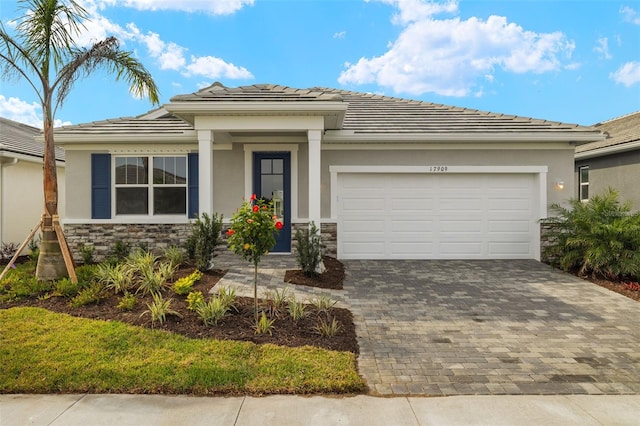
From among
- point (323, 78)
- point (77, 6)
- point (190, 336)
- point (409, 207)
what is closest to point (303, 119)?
point (409, 207)

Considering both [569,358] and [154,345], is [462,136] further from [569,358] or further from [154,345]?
[154,345]

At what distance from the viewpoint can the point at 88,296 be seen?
5.52 m

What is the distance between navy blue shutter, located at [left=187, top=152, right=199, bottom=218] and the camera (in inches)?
372

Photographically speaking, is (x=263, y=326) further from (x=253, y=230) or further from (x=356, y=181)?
(x=356, y=181)

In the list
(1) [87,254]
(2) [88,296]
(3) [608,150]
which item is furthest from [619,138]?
(1) [87,254]

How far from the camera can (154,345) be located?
4.16 metres

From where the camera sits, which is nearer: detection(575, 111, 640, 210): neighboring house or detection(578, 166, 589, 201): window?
detection(575, 111, 640, 210): neighboring house

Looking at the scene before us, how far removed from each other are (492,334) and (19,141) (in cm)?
1481

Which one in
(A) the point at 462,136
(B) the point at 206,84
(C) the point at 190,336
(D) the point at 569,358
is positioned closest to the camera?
(D) the point at 569,358

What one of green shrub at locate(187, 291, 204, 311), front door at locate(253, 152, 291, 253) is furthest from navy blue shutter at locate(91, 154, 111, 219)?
green shrub at locate(187, 291, 204, 311)

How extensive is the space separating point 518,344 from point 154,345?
423 cm

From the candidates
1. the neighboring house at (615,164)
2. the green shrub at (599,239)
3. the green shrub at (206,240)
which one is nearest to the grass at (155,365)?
the green shrub at (206,240)

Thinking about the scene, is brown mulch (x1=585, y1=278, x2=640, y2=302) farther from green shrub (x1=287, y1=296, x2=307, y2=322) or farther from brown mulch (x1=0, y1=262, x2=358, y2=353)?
green shrub (x1=287, y1=296, x2=307, y2=322)

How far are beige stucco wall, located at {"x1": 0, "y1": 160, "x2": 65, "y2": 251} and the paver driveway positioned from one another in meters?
10.3
